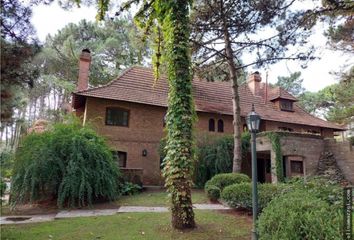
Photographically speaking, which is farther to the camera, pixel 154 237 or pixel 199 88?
pixel 199 88

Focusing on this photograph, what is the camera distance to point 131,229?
7.62m

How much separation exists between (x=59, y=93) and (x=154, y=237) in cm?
3506

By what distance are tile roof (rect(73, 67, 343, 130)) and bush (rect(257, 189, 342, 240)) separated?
1325 cm

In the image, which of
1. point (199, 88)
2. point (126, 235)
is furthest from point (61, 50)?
point (126, 235)

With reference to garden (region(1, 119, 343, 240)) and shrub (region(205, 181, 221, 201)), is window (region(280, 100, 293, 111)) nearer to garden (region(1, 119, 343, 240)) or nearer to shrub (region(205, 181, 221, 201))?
garden (region(1, 119, 343, 240))

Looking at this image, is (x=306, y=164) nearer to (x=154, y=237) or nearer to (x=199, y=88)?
(x=199, y=88)

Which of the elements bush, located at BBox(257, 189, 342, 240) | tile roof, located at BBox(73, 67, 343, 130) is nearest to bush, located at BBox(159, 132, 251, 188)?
tile roof, located at BBox(73, 67, 343, 130)

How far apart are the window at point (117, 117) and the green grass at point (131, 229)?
9.82 meters

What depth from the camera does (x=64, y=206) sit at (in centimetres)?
1173

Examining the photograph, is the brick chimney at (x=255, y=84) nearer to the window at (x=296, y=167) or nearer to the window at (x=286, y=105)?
the window at (x=286, y=105)

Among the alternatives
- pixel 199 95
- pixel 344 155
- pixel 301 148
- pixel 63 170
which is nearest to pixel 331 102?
pixel 344 155

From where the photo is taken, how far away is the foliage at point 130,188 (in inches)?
556

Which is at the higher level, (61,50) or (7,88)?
(61,50)

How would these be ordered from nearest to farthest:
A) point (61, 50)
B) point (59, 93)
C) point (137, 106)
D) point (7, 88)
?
1. point (7, 88)
2. point (137, 106)
3. point (61, 50)
4. point (59, 93)
